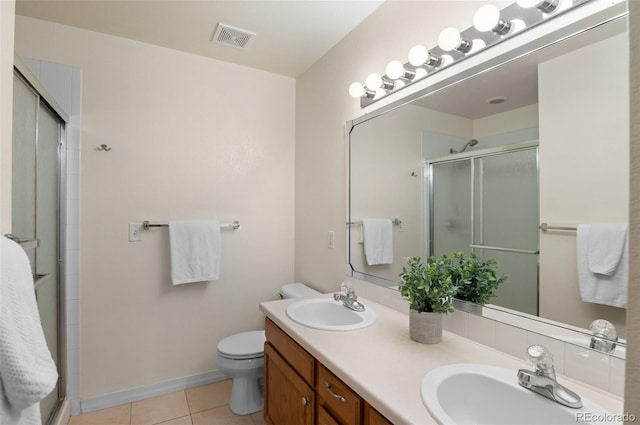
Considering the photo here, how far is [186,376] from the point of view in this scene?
2287mm

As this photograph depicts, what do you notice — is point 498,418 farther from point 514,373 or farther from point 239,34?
point 239,34

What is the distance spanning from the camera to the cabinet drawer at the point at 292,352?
4.15 ft

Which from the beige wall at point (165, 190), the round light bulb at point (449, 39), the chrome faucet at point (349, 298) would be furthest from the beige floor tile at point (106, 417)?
the round light bulb at point (449, 39)

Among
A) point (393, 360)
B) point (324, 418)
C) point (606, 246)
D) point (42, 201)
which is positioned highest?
point (42, 201)

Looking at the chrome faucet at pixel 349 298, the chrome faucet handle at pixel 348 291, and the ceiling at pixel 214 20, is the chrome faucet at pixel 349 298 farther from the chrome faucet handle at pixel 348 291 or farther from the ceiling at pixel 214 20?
the ceiling at pixel 214 20

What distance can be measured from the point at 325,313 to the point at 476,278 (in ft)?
2.73

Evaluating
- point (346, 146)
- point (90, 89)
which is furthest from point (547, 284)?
point (90, 89)

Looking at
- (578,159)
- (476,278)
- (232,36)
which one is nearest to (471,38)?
(578,159)

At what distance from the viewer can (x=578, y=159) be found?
0.95m

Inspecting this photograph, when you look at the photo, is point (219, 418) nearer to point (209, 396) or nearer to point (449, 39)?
point (209, 396)

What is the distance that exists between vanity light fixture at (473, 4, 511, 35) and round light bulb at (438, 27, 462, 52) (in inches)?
3.7

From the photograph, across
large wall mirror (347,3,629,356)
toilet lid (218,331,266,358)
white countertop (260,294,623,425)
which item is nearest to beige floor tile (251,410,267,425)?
toilet lid (218,331,266,358)

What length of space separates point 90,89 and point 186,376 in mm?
2003

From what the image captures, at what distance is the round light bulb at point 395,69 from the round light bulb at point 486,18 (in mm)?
413
